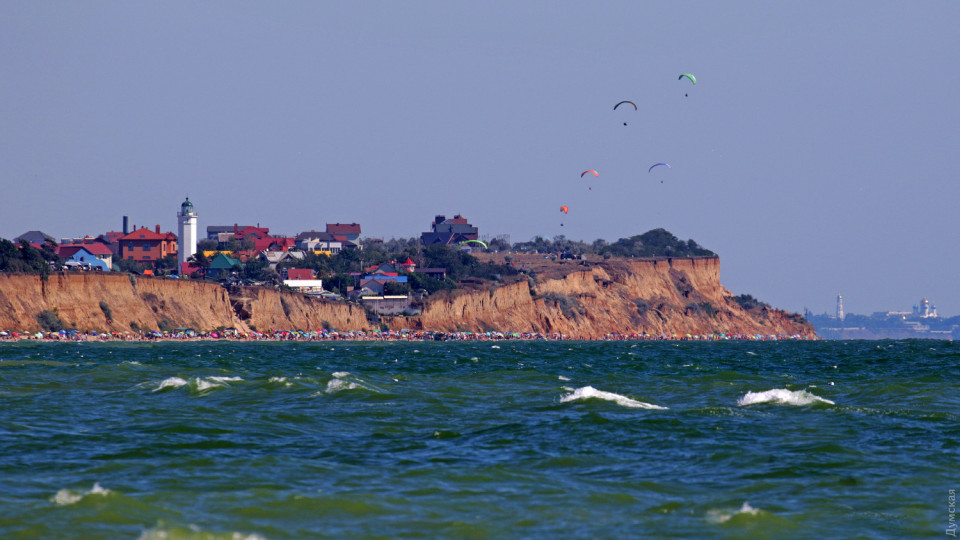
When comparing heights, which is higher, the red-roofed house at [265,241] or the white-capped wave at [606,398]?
the red-roofed house at [265,241]

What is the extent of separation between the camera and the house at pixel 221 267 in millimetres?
146875

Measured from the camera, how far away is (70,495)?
14344mm

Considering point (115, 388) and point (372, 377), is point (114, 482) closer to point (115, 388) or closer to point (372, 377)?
point (115, 388)

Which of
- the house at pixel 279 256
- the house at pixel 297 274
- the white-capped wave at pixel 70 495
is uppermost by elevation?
the house at pixel 279 256

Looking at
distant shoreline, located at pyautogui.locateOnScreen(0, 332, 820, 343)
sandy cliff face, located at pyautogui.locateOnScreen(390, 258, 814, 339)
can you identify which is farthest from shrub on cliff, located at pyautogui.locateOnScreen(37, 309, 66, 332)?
sandy cliff face, located at pyautogui.locateOnScreen(390, 258, 814, 339)

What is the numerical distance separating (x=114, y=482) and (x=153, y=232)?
157566 millimetres

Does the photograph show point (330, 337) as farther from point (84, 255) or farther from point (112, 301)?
point (84, 255)

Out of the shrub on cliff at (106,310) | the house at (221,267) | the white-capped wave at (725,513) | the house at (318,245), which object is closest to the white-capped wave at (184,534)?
the white-capped wave at (725,513)

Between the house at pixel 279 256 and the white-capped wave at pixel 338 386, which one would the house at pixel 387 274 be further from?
the white-capped wave at pixel 338 386

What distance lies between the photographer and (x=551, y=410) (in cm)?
2461

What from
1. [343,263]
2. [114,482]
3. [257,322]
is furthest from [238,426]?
[343,263]

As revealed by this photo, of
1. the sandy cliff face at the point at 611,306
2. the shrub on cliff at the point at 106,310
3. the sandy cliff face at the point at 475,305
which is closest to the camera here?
the sandy cliff face at the point at 475,305

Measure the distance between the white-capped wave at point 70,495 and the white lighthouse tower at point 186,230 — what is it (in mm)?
149831

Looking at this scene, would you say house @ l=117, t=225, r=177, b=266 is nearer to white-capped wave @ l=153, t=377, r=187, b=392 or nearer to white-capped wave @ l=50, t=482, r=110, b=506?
white-capped wave @ l=153, t=377, r=187, b=392
